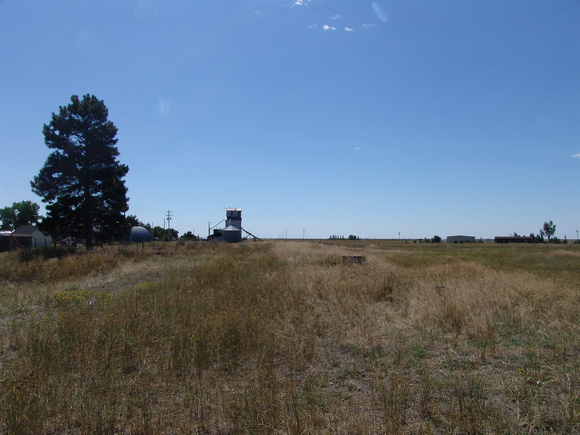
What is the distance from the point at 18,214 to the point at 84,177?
2537 inches

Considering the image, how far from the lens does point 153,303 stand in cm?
761

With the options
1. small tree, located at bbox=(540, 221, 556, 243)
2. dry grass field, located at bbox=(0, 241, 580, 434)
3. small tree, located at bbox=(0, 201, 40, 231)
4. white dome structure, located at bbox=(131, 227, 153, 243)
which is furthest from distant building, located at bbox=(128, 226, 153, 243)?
small tree, located at bbox=(540, 221, 556, 243)

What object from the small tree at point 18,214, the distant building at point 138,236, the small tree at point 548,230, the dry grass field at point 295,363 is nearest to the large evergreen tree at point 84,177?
the dry grass field at point 295,363

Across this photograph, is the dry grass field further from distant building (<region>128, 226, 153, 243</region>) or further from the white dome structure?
the white dome structure

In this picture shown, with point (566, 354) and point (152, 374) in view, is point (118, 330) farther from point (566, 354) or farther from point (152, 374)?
point (566, 354)

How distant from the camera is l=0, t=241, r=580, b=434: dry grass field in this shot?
325 centimetres

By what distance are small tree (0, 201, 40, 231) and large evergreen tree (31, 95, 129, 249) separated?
5930 cm

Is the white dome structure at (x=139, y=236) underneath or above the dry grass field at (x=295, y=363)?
above

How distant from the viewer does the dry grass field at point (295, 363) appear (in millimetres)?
3254

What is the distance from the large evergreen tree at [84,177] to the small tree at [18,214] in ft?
195

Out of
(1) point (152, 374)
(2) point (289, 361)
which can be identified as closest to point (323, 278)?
(2) point (289, 361)

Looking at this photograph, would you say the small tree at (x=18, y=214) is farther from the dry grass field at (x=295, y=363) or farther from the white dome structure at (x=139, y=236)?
the dry grass field at (x=295, y=363)

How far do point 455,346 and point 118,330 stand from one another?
5.59m

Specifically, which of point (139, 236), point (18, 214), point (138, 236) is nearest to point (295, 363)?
point (138, 236)
